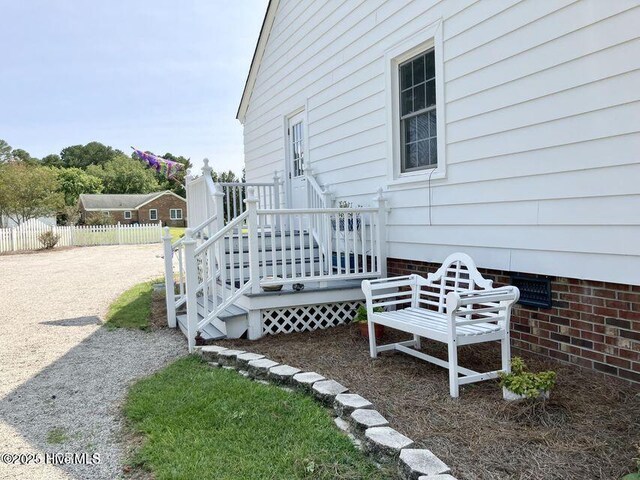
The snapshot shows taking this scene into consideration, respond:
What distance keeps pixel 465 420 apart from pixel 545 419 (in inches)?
18.5

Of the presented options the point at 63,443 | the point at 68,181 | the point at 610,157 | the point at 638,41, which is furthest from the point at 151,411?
the point at 68,181

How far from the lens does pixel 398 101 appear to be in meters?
5.78

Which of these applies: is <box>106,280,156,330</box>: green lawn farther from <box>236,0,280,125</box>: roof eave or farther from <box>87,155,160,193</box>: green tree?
<box>87,155,160,193</box>: green tree

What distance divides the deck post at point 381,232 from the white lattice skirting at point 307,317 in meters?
0.54

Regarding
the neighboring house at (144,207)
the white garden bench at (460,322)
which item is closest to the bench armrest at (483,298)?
the white garden bench at (460,322)

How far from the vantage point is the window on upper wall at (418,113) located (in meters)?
5.26

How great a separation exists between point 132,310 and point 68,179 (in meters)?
60.4

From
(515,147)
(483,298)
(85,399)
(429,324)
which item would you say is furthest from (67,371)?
(515,147)

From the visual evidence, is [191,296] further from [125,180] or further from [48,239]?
[125,180]

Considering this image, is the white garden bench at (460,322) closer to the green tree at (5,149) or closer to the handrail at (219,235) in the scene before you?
the handrail at (219,235)

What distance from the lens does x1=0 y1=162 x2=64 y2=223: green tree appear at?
26.8 metres

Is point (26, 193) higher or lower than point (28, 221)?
higher

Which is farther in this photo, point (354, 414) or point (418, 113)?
point (418, 113)

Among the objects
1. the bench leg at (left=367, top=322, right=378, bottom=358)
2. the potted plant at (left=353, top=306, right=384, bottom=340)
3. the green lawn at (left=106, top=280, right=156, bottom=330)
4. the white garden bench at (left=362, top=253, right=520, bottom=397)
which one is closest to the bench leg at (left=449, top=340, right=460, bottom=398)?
the white garden bench at (left=362, top=253, right=520, bottom=397)
